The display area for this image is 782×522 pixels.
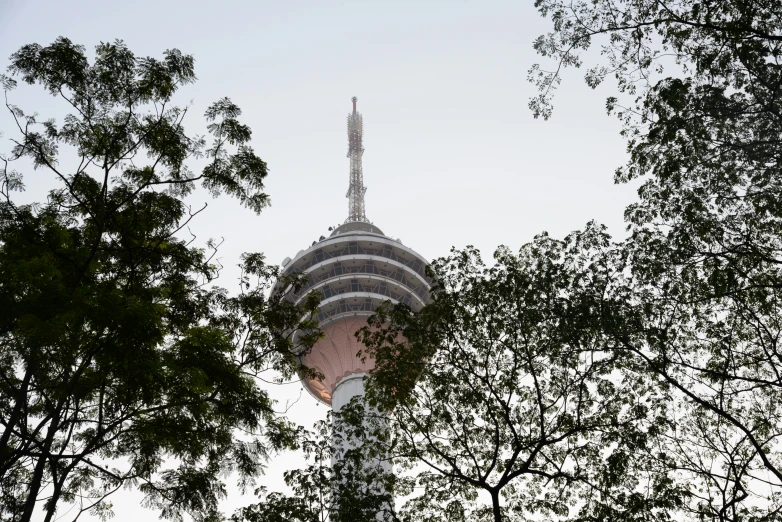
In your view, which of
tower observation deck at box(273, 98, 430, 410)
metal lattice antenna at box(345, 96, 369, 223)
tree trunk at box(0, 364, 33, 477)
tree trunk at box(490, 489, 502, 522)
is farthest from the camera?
metal lattice antenna at box(345, 96, 369, 223)

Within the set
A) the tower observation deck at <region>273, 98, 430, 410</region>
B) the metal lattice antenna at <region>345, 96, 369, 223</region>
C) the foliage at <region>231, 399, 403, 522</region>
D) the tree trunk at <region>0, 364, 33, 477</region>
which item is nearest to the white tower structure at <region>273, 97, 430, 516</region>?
the tower observation deck at <region>273, 98, 430, 410</region>

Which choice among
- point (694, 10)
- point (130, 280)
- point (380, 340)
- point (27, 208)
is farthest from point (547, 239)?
point (27, 208)

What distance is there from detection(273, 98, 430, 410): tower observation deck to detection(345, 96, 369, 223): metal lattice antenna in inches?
373

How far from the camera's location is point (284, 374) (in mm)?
14617

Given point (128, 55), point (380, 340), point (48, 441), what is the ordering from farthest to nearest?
1. point (380, 340)
2. point (128, 55)
3. point (48, 441)

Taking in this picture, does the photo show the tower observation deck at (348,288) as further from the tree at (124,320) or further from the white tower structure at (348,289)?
→ the tree at (124,320)

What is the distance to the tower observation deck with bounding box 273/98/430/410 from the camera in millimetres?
44125

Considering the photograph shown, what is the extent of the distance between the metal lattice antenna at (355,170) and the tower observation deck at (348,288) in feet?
31.1

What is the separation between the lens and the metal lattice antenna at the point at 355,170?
60062mm

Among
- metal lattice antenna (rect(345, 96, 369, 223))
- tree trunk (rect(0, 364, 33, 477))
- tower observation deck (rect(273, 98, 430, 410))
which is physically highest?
metal lattice antenna (rect(345, 96, 369, 223))

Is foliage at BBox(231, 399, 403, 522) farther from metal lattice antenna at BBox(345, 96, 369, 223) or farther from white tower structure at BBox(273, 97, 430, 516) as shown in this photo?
metal lattice antenna at BBox(345, 96, 369, 223)

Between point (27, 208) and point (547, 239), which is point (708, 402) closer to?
point (547, 239)

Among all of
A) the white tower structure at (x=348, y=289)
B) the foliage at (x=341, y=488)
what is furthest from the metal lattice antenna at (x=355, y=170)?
the foliage at (x=341, y=488)

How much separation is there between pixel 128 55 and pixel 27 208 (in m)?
3.24
